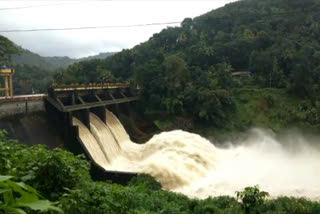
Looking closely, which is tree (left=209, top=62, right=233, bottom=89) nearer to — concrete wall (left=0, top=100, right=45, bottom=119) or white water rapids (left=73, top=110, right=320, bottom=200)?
white water rapids (left=73, top=110, right=320, bottom=200)

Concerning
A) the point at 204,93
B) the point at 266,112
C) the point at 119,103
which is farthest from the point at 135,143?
the point at 266,112

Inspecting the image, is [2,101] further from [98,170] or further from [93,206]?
[93,206]

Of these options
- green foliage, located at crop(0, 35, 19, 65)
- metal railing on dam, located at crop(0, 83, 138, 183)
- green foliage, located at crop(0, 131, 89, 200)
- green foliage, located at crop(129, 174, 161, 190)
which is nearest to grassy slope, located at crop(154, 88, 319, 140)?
metal railing on dam, located at crop(0, 83, 138, 183)

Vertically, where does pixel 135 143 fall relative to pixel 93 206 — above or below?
below

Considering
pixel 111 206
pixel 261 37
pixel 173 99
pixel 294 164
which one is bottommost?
pixel 294 164

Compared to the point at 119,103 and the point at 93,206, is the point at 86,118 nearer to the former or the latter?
the point at 119,103

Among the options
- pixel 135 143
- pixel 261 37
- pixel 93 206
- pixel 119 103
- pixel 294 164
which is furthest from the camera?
pixel 261 37

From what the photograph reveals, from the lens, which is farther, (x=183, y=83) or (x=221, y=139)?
(x=183, y=83)

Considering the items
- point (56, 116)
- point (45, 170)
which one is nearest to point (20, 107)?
point (56, 116)

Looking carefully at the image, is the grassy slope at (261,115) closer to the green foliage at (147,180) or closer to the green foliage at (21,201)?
the green foliage at (147,180)

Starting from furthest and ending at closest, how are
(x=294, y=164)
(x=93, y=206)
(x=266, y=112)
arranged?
(x=266, y=112) → (x=294, y=164) → (x=93, y=206)
